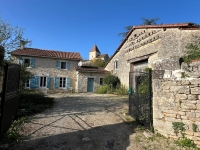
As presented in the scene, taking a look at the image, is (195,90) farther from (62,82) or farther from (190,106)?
(62,82)

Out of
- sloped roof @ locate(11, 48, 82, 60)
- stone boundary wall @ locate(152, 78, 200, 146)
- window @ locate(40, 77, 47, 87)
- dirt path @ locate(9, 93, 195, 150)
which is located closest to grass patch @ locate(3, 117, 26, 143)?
dirt path @ locate(9, 93, 195, 150)

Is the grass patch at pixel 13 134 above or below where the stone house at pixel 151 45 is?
below

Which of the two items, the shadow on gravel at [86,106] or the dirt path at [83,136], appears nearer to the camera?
the dirt path at [83,136]

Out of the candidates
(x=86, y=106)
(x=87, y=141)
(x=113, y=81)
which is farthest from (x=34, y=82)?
(x=87, y=141)

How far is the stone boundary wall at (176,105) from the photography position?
3852 millimetres

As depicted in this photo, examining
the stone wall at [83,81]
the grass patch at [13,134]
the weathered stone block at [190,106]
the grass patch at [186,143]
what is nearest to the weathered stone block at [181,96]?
the weathered stone block at [190,106]

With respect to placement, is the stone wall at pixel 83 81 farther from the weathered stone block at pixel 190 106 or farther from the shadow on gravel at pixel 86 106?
the weathered stone block at pixel 190 106

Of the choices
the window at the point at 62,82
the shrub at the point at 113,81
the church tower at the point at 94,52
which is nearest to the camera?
the shrub at the point at 113,81

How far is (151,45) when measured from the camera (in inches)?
417

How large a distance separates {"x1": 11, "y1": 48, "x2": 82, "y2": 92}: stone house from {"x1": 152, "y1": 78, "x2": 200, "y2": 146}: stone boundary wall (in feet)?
51.3

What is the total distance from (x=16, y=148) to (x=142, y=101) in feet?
13.8

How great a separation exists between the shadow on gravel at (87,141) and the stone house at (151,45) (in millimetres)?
2684

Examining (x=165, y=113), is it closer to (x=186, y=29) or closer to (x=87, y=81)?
(x=186, y=29)

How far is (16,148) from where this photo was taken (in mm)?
3465
